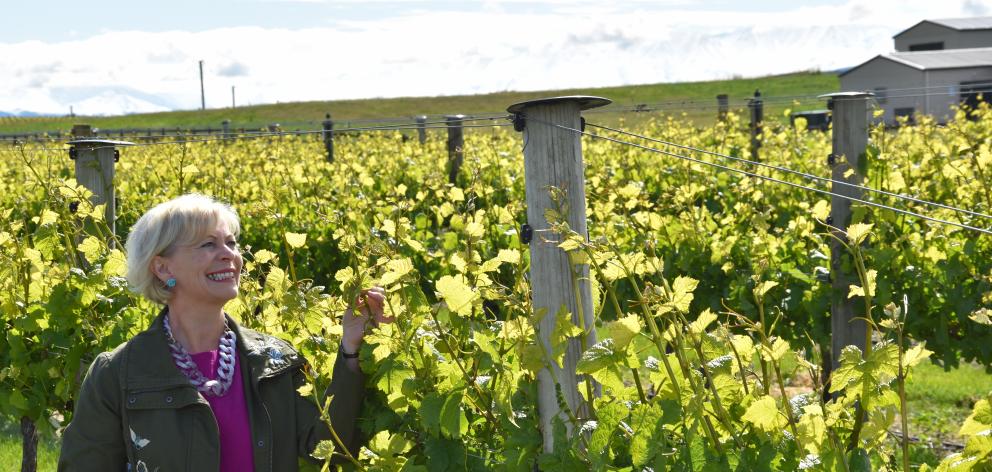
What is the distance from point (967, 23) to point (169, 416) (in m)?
43.4

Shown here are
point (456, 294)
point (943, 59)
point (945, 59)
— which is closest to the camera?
point (456, 294)

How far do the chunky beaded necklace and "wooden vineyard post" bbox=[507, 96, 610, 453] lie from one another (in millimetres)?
849

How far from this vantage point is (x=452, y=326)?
246 cm

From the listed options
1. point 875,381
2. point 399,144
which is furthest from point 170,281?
point 399,144

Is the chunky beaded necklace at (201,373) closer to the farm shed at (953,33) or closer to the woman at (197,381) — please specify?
the woman at (197,381)

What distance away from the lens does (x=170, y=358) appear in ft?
8.51

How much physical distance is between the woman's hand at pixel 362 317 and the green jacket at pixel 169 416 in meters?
0.06

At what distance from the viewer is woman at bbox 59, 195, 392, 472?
8.33 ft

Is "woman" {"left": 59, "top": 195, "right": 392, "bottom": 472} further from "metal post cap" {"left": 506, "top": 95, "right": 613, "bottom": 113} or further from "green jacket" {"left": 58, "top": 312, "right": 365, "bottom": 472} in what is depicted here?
"metal post cap" {"left": 506, "top": 95, "right": 613, "bottom": 113}

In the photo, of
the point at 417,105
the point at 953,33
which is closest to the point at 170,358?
the point at 953,33

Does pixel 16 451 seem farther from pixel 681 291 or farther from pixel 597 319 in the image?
pixel 681 291

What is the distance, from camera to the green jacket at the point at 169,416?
2533 mm

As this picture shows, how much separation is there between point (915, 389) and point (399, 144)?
6.71 meters

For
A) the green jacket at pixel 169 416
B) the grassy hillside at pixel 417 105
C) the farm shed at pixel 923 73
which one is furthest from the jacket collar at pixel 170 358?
the grassy hillside at pixel 417 105
